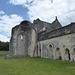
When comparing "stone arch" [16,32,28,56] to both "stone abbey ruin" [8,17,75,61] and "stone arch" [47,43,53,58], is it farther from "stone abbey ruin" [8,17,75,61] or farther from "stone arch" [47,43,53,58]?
"stone arch" [47,43,53,58]

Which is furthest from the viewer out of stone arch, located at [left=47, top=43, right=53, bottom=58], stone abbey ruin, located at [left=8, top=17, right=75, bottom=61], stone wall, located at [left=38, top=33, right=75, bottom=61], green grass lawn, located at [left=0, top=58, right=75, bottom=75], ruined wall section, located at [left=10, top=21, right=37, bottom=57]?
ruined wall section, located at [left=10, top=21, right=37, bottom=57]

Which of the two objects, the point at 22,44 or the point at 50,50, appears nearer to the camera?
the point at 50,50

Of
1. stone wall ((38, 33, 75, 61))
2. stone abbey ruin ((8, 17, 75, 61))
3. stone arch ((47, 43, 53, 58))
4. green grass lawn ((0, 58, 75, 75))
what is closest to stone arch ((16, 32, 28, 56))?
stone abbey ruin ((8, 17, 75, 61))

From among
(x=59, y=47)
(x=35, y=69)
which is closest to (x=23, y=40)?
(x=59, y=47)

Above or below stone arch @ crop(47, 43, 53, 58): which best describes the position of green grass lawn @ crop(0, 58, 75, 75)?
below


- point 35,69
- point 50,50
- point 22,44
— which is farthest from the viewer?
point 22,44

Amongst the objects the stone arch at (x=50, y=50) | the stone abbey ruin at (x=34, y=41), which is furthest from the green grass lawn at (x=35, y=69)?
the stone arch at (x=50, y=50)

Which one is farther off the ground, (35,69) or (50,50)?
(50,50)

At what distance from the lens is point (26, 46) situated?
878 inches

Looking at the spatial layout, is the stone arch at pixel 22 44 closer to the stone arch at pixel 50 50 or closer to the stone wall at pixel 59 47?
the stone wall at pixel 59 47

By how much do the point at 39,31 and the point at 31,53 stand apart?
21.1ft

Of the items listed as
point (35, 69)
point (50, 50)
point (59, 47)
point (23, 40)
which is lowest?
point (35, 69)

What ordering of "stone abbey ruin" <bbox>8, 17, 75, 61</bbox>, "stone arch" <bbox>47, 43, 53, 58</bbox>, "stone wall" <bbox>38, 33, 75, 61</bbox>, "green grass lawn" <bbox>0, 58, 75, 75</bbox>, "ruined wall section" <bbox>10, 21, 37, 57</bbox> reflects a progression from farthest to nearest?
"ruined wall section" <bbox>10, 21, 37, 57</bbox> < "stone arch" <bbox>47, 43, 53, 58</bbox> < "stone abbey ruin" <bbox>8, 17, 75, 61</bbox> < "stone wall" <bbox>38, 33, 75, 61</bbox> < "green grass lawn" <bbox>0, 58, 75, 75</bbox>

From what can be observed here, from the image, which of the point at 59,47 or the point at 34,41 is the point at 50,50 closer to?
the point at 59,47
